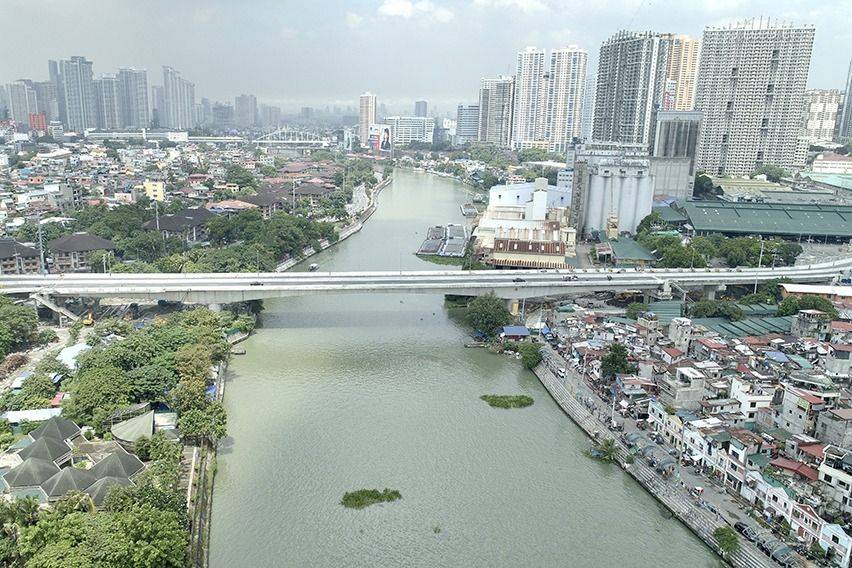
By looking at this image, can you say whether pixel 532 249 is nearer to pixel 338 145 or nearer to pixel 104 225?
pixel 104 225

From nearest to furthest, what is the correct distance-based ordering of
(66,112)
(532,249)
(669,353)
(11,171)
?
(669,353) < (532,249) < (11,171) < (66,112)

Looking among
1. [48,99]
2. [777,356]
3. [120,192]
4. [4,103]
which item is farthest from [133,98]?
[777,356]

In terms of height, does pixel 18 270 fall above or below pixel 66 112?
below

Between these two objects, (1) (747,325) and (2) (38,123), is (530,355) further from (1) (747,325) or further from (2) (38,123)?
(2) (38,123)

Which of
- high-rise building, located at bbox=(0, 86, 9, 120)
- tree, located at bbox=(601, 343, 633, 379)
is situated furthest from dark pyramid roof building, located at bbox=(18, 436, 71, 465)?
high-rise building, located at bbox=(0, 86, 9, 120)

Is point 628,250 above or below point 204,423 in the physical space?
above

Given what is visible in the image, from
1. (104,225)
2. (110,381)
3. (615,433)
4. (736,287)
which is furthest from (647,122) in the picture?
(110,381)

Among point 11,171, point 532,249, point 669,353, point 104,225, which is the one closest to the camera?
point 669,353
